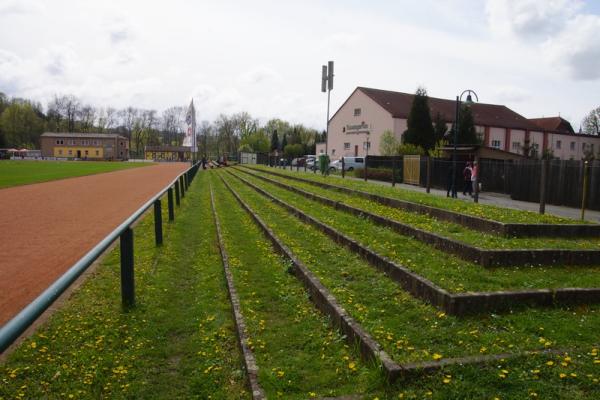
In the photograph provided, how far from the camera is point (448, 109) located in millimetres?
61062

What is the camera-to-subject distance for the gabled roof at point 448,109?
2178 inches

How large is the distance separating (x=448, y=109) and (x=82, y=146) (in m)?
87.8

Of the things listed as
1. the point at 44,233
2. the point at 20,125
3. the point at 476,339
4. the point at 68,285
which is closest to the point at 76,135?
the point at 20,125

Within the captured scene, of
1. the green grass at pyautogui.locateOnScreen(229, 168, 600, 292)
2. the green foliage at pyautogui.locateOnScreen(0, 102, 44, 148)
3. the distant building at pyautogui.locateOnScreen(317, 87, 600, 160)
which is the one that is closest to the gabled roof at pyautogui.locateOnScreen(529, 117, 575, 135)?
the distant building at pyautogui.locateOnScreen(317, 87, 600, 160)

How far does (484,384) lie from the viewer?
3.38 m

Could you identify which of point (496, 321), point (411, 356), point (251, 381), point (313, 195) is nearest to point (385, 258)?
point (496, 321)

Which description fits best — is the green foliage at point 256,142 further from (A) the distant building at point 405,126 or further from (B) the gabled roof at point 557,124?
(B) the gabled roof at point 557,124

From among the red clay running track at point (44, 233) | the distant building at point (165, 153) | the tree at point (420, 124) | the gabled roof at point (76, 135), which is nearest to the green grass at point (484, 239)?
the red clay running track at point (44, 233)

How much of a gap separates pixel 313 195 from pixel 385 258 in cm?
852

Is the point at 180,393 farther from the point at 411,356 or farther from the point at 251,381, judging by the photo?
the point at 411,356

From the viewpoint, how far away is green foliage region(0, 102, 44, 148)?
101m

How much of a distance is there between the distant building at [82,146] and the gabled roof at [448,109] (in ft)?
246

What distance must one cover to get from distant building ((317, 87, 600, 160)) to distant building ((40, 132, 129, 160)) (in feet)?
215

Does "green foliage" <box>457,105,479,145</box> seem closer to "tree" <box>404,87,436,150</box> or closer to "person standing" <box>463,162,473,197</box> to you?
"tree" <box>404,87,436,150</box>
